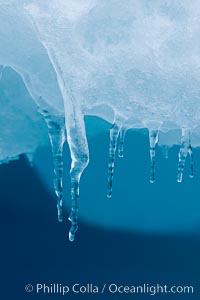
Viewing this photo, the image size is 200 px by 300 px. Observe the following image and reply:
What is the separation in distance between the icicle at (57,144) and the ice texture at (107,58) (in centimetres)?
2

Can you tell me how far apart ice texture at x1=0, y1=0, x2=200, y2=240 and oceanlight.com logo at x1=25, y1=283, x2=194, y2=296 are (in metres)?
0.90

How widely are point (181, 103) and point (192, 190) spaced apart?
2.99ft

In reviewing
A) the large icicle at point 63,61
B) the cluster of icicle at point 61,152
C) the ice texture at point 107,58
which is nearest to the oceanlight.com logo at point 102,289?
the cluster of icicle at point 61,152

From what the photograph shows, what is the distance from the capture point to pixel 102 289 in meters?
2.28

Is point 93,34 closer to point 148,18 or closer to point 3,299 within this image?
point 148,18

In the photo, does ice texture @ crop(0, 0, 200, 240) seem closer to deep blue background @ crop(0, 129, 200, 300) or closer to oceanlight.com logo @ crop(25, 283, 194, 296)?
deep blue background @ crop(0, 129, 200, 300)

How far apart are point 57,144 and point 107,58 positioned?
361 mm

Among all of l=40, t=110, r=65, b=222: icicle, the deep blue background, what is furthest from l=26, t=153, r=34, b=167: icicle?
l=40, t=110, r=65, b=222: icicle

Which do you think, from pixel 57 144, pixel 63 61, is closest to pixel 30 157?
pixel 57 144

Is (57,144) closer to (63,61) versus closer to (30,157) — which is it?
(63,61)

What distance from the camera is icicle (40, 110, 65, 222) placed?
1500 millimetres

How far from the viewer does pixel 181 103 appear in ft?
5.13

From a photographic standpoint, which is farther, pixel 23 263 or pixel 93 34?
pixel 23 263

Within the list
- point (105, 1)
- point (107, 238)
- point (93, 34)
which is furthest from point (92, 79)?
point (107, 238)
